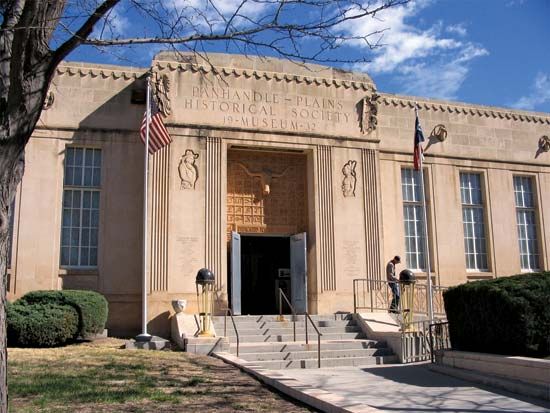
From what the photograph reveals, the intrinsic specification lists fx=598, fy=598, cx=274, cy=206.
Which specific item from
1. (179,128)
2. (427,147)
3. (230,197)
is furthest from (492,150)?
(179,128)

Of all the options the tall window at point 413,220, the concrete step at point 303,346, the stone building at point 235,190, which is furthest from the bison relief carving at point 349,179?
the concrete step at point 303,346

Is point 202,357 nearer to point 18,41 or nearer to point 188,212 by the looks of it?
point 188,212

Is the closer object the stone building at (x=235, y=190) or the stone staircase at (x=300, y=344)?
the stone staircase at (x=300, y=344)

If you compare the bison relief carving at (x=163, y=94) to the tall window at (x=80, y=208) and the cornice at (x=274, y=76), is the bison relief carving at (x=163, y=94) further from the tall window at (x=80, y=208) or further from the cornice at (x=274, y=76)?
the tall window at (x=80, y=208)

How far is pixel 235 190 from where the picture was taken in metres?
18.5

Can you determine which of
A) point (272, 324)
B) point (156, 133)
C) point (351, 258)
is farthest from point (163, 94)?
point (351, 258)

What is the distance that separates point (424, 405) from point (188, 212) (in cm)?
1014

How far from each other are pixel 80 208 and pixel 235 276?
4864 mm

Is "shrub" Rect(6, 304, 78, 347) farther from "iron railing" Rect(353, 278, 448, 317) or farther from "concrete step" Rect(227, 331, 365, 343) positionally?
"iron railing" Rect(353, 278, 448, 317)

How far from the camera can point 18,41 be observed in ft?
17.5

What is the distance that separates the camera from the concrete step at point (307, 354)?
1281cm

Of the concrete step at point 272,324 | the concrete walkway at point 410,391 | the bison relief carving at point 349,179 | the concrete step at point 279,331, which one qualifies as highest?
the bison relief carving at point 349,179

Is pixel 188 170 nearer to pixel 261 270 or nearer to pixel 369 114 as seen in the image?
pixel 369 114

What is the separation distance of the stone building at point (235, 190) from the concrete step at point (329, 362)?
14.0 ft
